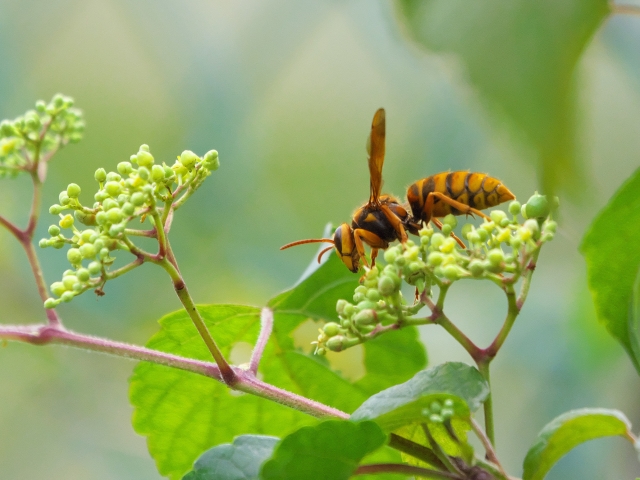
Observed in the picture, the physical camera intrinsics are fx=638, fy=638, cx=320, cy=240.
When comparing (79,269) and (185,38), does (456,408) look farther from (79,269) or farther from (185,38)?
(185,38)

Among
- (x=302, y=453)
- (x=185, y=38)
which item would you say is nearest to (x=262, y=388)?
(x=302, y=453)

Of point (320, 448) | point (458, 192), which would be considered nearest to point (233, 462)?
point (320, 448)

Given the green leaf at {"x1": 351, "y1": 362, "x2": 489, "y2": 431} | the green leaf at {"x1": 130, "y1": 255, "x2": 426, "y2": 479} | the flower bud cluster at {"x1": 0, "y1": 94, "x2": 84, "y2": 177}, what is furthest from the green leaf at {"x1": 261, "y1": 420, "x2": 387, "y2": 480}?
the flower bud cluster at {"x1": 0, "y1": 94, "x2": 84, "y2": 177}

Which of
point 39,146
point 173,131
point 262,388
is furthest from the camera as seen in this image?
point 173,131

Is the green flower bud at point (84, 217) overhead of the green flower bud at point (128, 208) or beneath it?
beneath

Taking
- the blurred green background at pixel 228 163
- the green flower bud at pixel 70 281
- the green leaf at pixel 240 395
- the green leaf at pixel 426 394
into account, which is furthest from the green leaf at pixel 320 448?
the blurred green background at pixel 228 163

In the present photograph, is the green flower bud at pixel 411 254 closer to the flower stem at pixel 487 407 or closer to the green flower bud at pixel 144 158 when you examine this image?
the flower stem at pixel 487 407

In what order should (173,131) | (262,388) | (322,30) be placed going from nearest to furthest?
(262,388)
(322,30)
(173,131)
